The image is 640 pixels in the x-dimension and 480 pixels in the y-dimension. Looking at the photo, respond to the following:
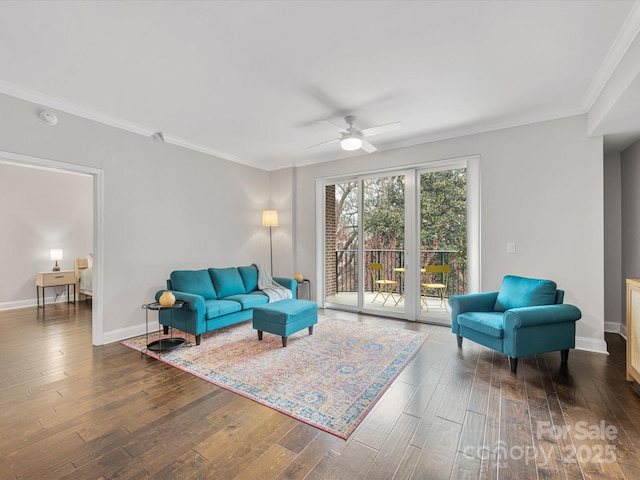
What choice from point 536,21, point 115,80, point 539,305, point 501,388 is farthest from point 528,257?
point 115,80

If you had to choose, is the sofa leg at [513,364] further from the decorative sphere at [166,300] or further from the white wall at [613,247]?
the decorative sphere at [166,300]

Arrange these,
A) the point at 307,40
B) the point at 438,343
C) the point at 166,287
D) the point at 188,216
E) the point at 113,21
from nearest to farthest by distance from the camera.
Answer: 1. the point at 113,21
2. the point at 307,40
3. the point at 438,343
4. the point at 166,287
5. the point at 188,216

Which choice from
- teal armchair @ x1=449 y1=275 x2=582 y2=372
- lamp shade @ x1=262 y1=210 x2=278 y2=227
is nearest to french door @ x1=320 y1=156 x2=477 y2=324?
lamp shade @ x1=262 y1=210 x2=278 y2=227

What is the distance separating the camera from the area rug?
235 cm

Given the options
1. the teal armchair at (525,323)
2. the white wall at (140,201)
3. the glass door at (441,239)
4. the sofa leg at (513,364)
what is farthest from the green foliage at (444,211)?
the white wall at (140,201)

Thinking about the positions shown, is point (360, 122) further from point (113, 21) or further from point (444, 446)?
point (444, 446)

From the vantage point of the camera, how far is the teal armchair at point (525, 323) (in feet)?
9.26

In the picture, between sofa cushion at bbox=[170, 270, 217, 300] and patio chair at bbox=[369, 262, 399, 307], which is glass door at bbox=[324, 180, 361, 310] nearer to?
patio chair at bbox=[369, 262, 399, 307]

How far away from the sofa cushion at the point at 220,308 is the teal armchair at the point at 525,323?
9.15 ft

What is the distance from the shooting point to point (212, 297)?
441cm

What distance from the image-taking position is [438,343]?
3730 mm

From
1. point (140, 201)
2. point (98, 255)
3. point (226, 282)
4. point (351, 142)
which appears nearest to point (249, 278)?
point (226, 282)

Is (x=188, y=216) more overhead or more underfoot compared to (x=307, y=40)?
more underfoot

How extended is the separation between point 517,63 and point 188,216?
4.51 metres
